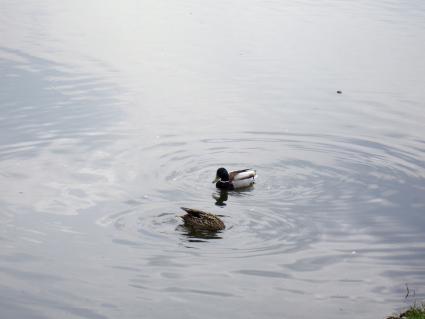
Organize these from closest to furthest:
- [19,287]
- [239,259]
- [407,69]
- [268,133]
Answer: [19,287] → [239,259] → [268,133] → [407,69]

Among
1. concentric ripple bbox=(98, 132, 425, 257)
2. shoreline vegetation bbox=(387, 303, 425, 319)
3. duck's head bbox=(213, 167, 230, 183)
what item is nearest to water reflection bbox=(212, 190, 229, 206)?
concentric ripple bbox=(98, 132, 425, 257)

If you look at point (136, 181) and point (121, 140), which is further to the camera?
point (121, 140)

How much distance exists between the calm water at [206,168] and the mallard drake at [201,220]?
22 cm

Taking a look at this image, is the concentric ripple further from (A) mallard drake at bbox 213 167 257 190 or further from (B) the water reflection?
(A) mallard drake at bbox 213 167 257 190

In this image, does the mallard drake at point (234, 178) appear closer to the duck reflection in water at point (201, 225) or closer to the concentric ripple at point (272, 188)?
the concentric ripple at point (272, 188)

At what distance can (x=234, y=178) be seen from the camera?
18.1 metres

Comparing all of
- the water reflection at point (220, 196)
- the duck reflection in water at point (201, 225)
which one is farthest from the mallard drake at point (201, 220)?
the water reflection at point (220, 196)

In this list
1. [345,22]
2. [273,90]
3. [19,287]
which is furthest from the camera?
[345,22]

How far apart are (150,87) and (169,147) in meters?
5.39

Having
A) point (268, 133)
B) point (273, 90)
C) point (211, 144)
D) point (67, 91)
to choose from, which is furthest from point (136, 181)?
point (273, 90)

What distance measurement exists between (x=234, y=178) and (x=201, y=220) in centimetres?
292

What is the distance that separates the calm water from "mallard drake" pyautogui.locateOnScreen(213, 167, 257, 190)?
0.71 ft

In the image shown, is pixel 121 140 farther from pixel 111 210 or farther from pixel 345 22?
pixel 345 22

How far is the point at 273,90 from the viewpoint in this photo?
25922 mm
